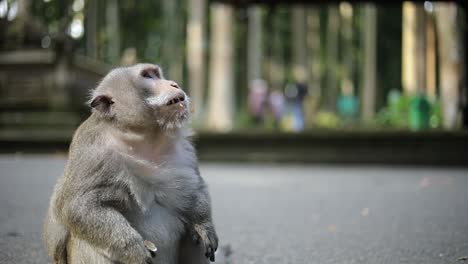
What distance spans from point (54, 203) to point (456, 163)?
8.42m

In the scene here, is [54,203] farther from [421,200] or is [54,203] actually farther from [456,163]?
[456,163]

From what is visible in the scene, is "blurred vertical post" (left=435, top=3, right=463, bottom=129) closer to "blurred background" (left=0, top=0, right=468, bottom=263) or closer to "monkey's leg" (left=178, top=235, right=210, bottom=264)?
"blurred background" (left=0, top=0, right=468, bottom=263)

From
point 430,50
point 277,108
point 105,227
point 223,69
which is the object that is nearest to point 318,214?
point 105,227

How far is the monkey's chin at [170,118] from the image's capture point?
2.44 meters

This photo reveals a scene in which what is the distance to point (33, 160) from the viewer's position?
10430 mm

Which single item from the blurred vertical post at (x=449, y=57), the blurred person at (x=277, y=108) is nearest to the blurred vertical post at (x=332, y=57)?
the blurred person at (x=277, y=108)

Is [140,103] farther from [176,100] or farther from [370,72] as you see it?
[370,72]

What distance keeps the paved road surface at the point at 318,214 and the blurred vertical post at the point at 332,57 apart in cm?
2747

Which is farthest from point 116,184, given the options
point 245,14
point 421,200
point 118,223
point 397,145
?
point 245,14

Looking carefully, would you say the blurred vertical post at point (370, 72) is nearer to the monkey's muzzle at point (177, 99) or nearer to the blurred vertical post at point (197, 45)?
the blurred vertical post at point (197, 45)

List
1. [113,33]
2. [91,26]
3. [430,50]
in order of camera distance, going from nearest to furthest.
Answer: [430,50]
[91,26]
[113,33]

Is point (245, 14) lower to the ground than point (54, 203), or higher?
higher

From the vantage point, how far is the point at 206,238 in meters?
2.52

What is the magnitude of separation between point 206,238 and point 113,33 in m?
27.4
